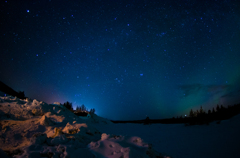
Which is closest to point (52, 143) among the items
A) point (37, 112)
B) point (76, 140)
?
point (76, 140)

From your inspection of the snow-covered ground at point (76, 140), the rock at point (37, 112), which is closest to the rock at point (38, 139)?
the snow-covered ground at point (76, 140)

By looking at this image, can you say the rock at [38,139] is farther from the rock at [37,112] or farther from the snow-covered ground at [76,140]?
the rock at [37,112]

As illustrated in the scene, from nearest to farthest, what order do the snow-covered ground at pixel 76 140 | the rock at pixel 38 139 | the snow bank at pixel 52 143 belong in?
the snow bank at pixel 52 143 → the snow-covered ground at pixel 76 140 → the rock at pixel 38 139

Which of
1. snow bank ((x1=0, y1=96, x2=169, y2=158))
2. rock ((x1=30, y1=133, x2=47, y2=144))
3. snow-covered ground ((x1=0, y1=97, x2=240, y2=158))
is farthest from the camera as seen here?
rock ((x1=30, y1=133, x2=47, y2=144))

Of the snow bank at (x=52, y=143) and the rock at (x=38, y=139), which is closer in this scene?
the snow bank at (x=52, y=143)

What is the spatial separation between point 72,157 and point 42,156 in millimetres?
601

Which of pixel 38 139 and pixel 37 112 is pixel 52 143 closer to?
pixel 38 139

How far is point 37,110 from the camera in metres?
5.74

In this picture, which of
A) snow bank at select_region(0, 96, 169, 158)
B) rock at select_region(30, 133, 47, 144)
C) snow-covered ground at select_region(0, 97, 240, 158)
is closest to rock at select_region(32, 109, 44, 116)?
snow-covered ground at select_region(0, 97, 240, 158)

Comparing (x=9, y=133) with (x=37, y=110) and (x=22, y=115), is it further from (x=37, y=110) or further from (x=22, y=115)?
(x=37, y=110)

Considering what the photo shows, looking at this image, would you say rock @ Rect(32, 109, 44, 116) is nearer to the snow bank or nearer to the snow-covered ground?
the snow-covered ground

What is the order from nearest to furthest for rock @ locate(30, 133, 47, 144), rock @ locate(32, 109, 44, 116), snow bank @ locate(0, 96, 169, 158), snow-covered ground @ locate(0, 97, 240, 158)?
snow bank @ locate(0, 96, 169, 158) → snow-covered ground @ locate(0, 97, 240, 158) → rock @ locate(30, 133, 47, 144) → rock @ locate(32, 109, 44, 116)

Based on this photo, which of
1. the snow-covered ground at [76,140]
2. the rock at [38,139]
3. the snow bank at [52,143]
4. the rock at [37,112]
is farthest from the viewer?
the rock at [37,112]

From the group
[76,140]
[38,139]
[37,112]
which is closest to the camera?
[38,139]
